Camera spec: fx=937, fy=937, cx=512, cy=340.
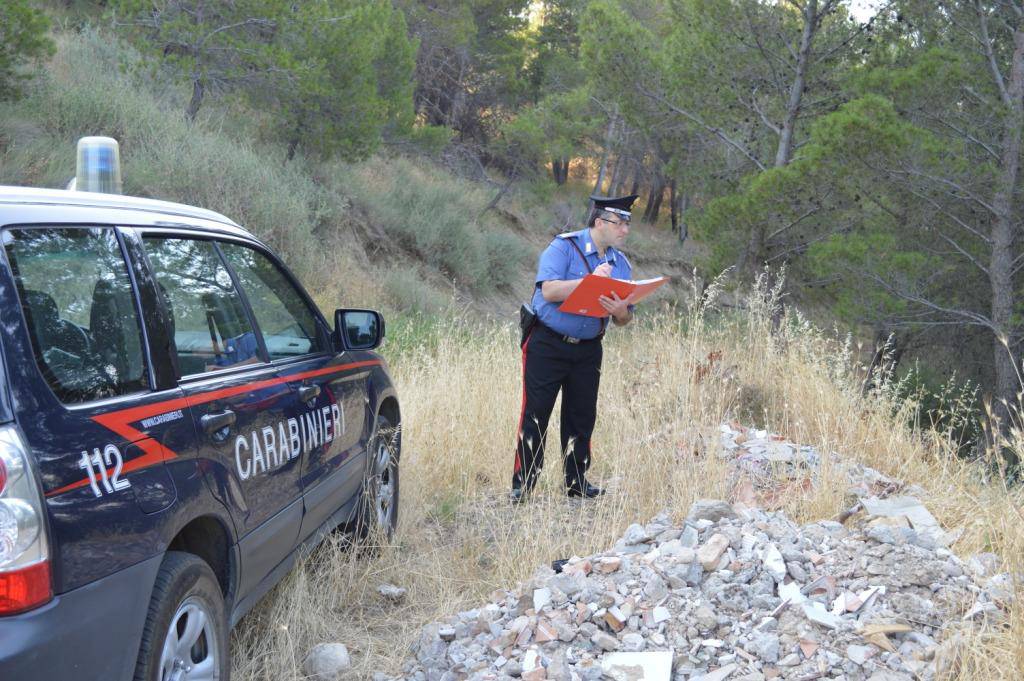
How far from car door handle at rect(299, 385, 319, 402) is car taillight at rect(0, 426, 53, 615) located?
1.65 metres

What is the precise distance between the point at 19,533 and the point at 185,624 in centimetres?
77

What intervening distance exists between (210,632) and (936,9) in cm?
Result: 1444

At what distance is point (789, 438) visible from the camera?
272 inches

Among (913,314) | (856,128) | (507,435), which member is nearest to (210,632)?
(507,435)

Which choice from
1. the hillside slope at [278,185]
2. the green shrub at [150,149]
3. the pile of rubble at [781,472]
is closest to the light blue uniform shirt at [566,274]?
the pile of rubble at [781,472]

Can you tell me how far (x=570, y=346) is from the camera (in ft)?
17.5

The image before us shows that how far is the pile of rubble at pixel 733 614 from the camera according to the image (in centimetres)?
338

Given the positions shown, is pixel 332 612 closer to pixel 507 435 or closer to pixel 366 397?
pixel 366 397

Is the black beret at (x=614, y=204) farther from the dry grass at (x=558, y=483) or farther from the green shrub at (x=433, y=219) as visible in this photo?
the green shrub at (x=433, y=219)

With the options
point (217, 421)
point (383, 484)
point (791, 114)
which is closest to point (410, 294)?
point (791, 114)

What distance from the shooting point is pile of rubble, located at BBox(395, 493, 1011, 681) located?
3.38m

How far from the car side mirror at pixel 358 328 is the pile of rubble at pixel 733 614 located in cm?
131

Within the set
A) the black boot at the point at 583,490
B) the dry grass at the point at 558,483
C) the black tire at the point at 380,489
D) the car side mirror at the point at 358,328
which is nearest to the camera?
the dry grass at the point at 558,483

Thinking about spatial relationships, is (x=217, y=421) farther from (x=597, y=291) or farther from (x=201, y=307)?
(x=597, y=291)
